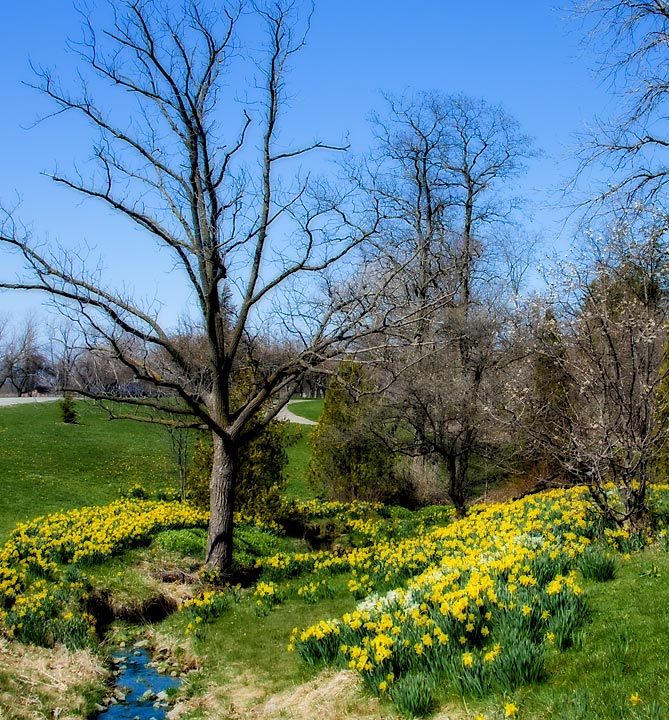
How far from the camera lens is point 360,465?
19.9 meters

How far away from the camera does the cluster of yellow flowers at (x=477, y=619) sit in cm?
480

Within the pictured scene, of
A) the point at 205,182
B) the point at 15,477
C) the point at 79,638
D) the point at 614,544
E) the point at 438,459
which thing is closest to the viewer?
the point at 614,544

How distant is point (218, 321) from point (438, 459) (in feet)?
48.3

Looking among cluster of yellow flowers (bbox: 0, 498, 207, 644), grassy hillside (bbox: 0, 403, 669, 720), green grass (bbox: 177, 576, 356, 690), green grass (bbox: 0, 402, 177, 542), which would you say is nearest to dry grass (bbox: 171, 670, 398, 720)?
grassy hillside (bbox: 0, 403, 669, 720)

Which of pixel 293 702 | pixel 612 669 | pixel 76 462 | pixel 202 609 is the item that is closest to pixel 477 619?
pixel 612 669

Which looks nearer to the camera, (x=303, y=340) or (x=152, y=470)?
(x=303, y=340)

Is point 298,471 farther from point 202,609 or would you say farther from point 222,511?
point 202,609

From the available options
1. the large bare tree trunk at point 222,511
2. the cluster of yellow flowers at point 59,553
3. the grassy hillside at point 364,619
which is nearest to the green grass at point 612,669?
the grassy hillside at point 364,619

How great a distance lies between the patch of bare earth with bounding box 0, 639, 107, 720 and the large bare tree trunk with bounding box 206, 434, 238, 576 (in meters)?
3.25

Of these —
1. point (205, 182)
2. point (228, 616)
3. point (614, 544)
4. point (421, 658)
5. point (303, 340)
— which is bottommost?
point (228, 616)

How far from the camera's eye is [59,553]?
10547mm

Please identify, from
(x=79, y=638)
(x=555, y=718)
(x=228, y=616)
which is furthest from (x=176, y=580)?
(x=555, y=718)

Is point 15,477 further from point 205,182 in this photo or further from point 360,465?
point 205,182

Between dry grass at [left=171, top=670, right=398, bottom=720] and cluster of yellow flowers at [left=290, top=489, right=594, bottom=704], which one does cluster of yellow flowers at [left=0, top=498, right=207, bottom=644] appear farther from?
cluster of yellow flowers at [left=290, top=489, right=594, bottom=704]
